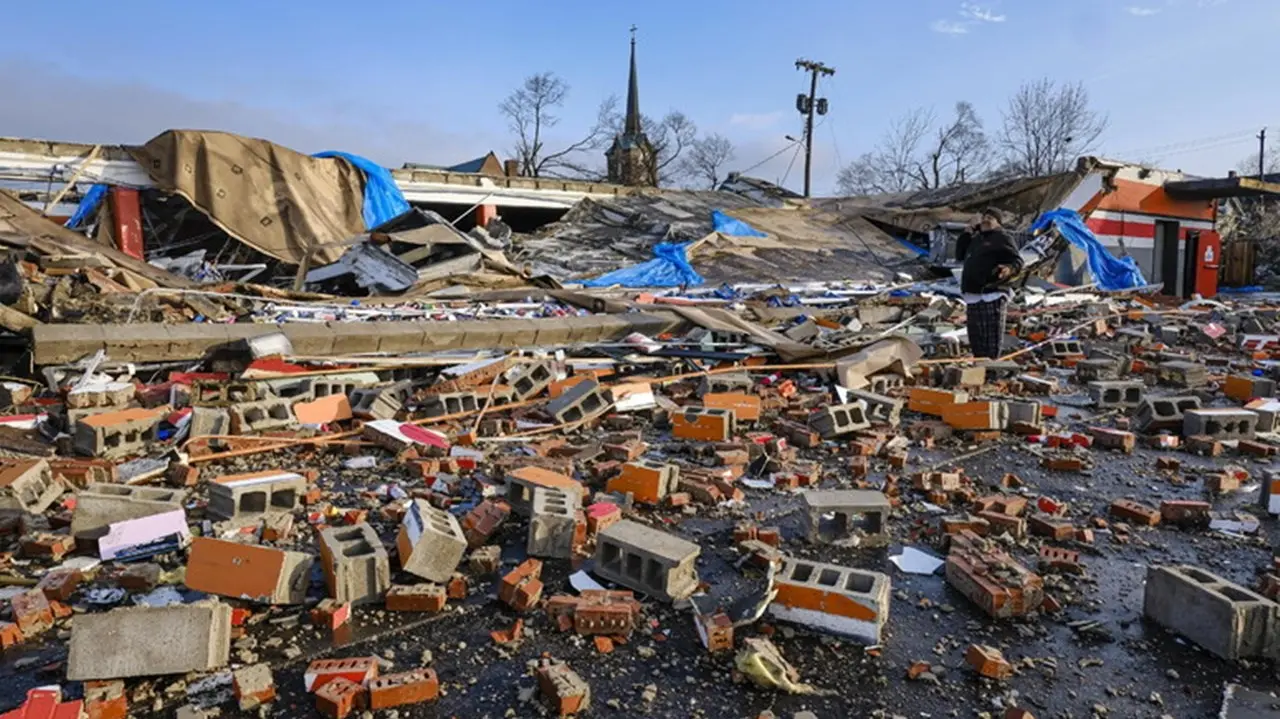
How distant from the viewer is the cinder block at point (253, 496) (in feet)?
13.0

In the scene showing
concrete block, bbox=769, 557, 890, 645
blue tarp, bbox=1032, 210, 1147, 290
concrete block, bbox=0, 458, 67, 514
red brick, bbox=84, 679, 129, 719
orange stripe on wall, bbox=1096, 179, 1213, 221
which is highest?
orange stripe on wall, bbox=1096, 179, 1213, 221

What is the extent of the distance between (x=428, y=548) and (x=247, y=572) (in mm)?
697

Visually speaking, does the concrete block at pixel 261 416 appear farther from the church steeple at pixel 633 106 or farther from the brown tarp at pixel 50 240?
the church steeple at pixel 633 106

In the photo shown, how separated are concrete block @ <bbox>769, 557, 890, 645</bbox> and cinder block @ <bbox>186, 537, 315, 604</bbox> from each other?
1.89m

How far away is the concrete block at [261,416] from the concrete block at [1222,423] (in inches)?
261

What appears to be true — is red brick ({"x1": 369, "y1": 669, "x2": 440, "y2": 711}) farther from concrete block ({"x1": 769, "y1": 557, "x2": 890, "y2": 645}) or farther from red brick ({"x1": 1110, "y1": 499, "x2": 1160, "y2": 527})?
red brick ({"x1": 1110, "y1": 499, "x2": 1160, "y2": 527})

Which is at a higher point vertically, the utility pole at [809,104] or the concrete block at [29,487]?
the utility pole at [809,104]

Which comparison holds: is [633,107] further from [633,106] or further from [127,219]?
[127,219]

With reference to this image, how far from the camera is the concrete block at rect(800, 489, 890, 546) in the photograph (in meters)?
3.87

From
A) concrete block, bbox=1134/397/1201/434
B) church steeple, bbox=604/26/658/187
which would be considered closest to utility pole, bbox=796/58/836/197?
church steeple, bbox=604/26/658/187

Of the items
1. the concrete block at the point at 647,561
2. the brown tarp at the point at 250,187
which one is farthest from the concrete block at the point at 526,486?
the brown tarp at the point at 250,187

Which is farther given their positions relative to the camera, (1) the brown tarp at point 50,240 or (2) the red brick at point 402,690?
(1) the brown tarp at point 50,240

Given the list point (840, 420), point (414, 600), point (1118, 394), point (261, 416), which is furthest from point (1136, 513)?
point (261, 416)

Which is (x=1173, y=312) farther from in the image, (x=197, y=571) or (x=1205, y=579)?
(x=197, y=571)
